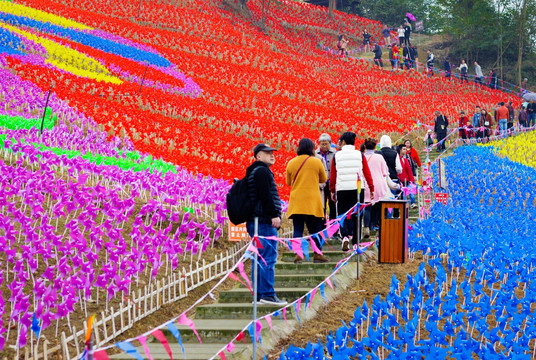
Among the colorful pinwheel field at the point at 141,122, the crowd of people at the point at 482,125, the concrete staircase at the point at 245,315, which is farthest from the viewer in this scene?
the crowd of people at the point at 482,125

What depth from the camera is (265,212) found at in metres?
8.07

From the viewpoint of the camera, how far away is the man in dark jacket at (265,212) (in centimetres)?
800

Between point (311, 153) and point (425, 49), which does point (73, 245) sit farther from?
point (425, 49)

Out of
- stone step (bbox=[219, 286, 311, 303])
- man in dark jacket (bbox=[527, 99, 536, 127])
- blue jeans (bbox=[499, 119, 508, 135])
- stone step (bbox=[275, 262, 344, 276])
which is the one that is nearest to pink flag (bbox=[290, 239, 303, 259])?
stone step (bbox=[275, 262, 344, 276])

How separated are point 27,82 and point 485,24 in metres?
38.2

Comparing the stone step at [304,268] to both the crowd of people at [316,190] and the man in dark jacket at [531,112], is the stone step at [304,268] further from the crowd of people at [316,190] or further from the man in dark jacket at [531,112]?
the man in dark jacket at [531,112]

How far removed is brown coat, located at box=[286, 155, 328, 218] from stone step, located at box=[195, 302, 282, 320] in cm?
179

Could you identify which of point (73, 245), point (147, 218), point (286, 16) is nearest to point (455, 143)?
point (147, 218)

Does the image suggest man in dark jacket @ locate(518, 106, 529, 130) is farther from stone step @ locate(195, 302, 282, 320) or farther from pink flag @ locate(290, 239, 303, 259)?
stone step @ locate(195, 302, 282, 320)

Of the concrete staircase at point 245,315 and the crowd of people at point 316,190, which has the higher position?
the crowd of people at point 316,190

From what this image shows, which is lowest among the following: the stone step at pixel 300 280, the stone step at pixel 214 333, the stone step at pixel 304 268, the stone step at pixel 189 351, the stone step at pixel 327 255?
the stone step at pixel 189 351

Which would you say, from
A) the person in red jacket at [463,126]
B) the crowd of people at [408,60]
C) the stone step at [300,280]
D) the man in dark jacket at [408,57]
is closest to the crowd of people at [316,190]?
the stone step at [300,280]

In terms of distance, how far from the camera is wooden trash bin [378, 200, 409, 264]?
10.4 meters

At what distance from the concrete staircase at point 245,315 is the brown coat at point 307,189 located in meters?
0.76
